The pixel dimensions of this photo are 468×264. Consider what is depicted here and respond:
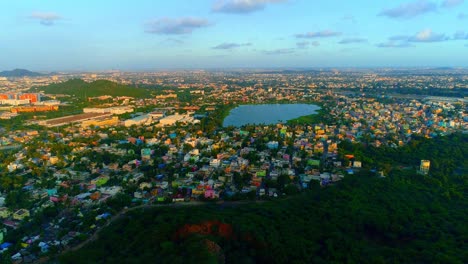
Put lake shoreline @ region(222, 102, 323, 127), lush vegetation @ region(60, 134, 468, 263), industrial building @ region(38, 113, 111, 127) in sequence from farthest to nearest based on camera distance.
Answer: lake shoreline @ region(222, 102, 323, 127) → industrial building @ region(38, 113, 111, 127) → lush vegetation @ region(60, 134, 468, 263)

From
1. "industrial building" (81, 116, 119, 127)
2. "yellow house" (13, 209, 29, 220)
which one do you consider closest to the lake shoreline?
"industrial building" (81, 116, 119, 127)

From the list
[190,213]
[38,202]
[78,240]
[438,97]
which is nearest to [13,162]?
[38,202]

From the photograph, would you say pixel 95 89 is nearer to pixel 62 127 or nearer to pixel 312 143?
pixel 62 127

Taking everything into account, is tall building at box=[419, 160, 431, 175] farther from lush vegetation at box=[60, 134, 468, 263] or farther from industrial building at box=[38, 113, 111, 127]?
industrial building at box=[38, 113, 111, 127]

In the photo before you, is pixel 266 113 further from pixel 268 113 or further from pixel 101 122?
pixel 101 122

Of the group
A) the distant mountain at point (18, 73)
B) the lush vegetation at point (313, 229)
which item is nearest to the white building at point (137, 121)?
the lush vegetation at point (313, 229)

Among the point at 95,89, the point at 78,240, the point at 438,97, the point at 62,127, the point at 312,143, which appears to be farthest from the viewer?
the point at 95,89

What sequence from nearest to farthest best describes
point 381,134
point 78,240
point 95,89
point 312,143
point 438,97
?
point 78,240 < point 312,143 < point 381,134 < point 438,97 < point 95,89

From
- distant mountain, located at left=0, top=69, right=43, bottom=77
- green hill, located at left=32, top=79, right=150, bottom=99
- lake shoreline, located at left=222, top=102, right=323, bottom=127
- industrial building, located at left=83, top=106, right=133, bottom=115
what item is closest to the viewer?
lake shoreline, located at left=222, top=102, right=323, bottom=127
